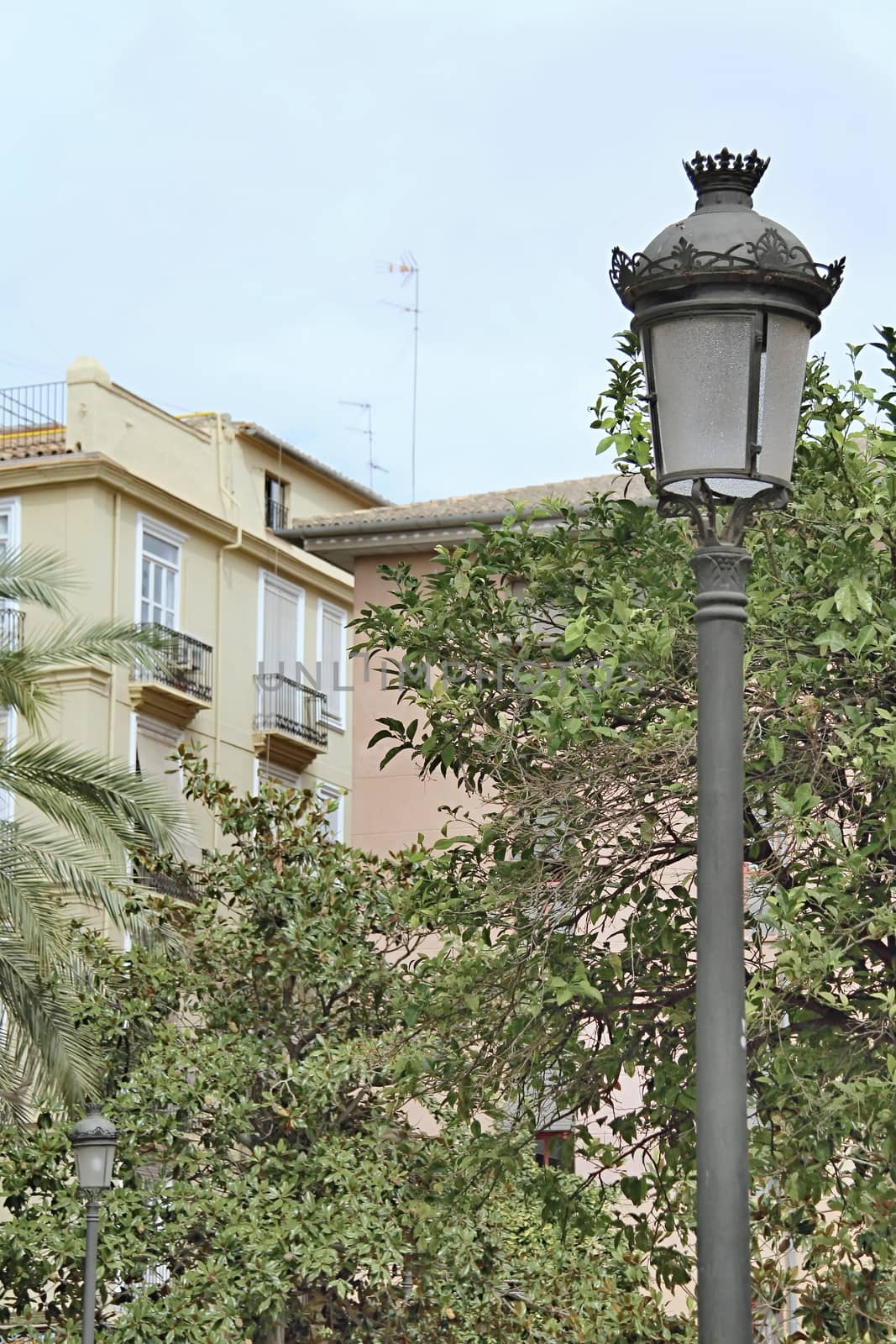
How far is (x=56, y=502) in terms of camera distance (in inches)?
1248

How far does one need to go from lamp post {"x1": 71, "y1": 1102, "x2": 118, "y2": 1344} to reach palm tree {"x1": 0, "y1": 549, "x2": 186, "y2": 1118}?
1.41m

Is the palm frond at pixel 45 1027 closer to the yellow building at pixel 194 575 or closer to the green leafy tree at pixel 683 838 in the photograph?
the green leafy tree at pixel 683 838

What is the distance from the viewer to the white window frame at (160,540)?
32.4m

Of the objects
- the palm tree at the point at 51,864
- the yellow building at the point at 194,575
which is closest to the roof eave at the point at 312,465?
the yellow building at the point at 194,575

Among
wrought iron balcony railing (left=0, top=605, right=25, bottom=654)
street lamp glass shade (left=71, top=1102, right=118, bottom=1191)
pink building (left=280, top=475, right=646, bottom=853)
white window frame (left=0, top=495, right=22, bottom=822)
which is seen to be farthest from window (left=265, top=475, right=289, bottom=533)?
street lamp glass shade (left=71, top=1102, right=118, bottom=1191)

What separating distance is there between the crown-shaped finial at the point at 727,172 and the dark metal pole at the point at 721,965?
0.91m

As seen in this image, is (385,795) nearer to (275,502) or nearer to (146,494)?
(146,494)

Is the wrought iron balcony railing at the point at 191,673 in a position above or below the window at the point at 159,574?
below

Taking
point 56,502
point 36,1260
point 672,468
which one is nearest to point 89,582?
point 56,502

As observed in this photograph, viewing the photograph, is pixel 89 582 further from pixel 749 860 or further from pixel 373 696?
pixel 749 860

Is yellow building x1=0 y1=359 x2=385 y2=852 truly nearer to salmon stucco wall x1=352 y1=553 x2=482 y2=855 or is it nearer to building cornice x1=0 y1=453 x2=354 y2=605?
building cornice x1=0 y1=453 x2=354 y2=605

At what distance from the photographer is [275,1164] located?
14.9 meters

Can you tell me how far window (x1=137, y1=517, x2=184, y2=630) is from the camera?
32.6 m

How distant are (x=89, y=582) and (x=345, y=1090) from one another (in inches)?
652
